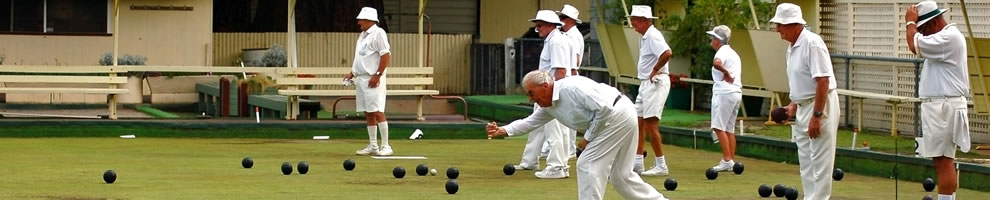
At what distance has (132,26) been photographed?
2886cm

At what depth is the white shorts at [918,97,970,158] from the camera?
11305 millimetres

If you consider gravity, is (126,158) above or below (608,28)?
below

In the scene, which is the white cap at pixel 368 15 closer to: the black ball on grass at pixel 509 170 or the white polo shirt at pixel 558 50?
the white polo shirt at pixel 558 50

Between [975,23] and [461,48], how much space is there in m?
15.0

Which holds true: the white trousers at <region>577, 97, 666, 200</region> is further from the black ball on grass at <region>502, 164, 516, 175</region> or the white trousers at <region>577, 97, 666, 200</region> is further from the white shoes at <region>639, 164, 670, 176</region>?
the white shoes at <region>639, 164, 670, 176</region>

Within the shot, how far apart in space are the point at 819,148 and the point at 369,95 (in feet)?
23.5

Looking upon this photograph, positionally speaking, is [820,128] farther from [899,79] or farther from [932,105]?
[899,79]

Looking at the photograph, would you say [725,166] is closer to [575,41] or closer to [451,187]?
[575,41]

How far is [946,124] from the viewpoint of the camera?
11.4 m

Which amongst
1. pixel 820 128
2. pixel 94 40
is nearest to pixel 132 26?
pixel 94 40

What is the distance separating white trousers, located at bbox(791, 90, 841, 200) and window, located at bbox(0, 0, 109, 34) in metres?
18.6

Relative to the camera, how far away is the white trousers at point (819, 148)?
11.2 m

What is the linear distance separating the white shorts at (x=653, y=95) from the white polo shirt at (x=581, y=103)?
4863 mm

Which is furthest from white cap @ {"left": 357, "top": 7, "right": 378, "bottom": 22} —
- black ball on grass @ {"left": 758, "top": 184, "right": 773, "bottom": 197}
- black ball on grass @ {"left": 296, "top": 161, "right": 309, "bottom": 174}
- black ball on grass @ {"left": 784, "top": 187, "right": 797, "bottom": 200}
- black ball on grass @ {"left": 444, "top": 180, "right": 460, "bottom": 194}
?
black ball on grass @ {"left": 784, "top": 187, "right": 797, "bottom": 200}
